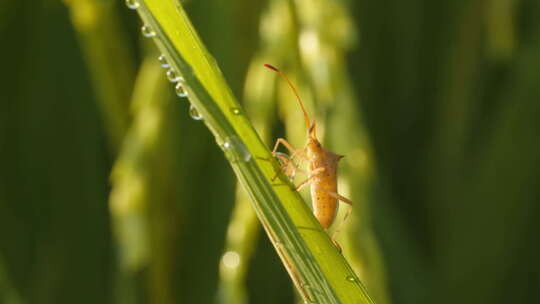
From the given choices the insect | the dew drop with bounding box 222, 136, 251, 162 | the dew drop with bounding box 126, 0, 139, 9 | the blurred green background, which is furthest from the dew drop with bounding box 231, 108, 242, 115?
the blurred green background

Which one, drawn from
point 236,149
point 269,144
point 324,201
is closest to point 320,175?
point 324,201

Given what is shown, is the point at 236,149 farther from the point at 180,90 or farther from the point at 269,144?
the point at 269,144

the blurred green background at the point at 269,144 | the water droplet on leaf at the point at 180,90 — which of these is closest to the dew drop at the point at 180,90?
the water droplet on leaf at the point at 180,90

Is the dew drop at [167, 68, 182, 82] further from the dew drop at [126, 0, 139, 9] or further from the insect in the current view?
the insect

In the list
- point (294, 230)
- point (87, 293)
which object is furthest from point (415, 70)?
point (294, 230)

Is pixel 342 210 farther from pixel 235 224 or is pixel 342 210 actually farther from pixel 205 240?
pixel 205 240

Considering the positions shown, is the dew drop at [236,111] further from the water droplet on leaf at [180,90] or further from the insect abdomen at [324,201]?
the insect abdomen at [324,201]
